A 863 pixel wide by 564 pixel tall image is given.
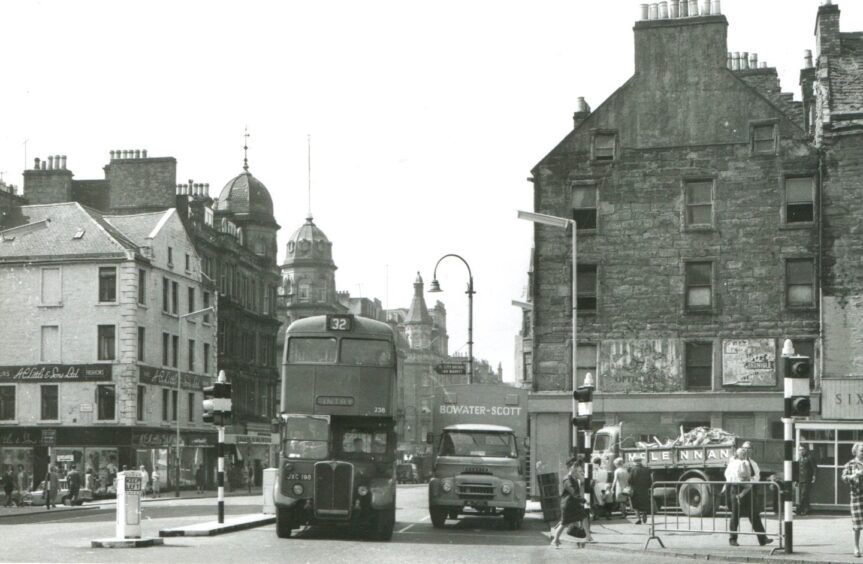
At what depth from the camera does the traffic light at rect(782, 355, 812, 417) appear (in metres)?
20.8

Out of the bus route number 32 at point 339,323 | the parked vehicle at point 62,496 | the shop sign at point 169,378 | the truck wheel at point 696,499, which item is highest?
the bus route number 32 at point 339,323

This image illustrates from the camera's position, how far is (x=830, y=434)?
34.5 meters

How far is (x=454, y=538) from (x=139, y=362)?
38.0m

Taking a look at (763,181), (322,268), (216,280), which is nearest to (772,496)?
(763,181)

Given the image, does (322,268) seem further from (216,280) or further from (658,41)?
(658,41)

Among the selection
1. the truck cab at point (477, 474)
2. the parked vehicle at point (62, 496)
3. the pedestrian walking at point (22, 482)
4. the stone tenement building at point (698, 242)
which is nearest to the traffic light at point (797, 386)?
the truck cab at point (477, 474)

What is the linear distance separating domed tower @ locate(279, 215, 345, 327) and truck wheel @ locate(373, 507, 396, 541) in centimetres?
10150

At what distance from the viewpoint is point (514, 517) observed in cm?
2969

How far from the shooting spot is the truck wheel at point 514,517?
2956 cm

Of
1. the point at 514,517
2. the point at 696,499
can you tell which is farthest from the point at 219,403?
the point at 696,499

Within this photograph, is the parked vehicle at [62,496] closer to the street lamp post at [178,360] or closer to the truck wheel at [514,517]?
the street lamp post at [178,360]

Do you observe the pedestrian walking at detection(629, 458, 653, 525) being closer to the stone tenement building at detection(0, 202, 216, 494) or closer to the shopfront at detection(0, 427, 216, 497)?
the stone tenement building at detection(0, 202, 216, 494)

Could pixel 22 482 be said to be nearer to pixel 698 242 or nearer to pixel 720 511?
pixel 698 242

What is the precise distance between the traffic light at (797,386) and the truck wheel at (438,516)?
34.6ft
